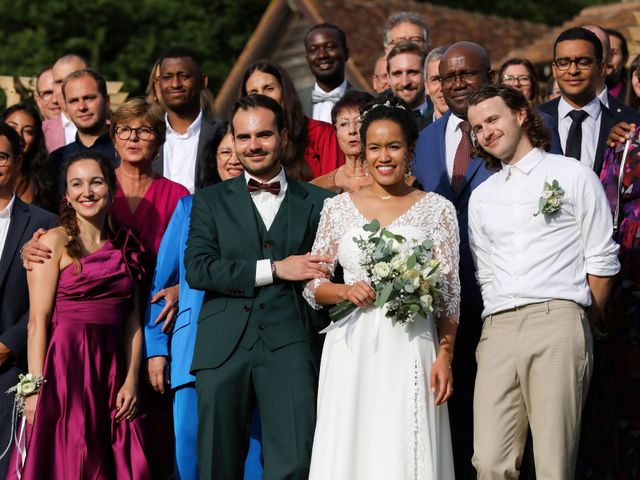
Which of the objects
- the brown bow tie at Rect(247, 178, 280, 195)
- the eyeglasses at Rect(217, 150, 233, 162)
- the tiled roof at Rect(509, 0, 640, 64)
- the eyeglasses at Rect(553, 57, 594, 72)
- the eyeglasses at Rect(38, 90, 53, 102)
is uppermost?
the tiled roof at Rect(509, 0, 640, 64)

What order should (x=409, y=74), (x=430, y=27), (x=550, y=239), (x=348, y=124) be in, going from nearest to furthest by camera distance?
1. (x=550, y=239)
2. (x=348, y=124)
3. (x=409, y=74)
4. (x=430, y=27)

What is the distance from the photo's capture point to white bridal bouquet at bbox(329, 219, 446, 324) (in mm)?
6828

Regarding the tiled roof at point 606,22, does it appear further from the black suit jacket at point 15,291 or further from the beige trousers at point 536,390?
the beige trousers at point 536,390

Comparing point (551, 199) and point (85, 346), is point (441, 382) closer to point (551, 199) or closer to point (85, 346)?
point (551, 199)

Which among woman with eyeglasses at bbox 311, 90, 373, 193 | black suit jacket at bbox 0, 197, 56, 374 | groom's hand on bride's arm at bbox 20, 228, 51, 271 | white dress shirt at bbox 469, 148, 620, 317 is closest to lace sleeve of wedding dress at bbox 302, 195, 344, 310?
woman with eyeglasses at bbox 311, 90, 373, 193

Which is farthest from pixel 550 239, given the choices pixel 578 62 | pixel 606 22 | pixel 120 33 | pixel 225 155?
pixel 120 33

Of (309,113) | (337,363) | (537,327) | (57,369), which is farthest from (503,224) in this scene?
(309,113)

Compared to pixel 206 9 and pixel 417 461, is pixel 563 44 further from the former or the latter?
pixel 206 9

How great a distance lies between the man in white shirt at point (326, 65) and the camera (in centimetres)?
1087

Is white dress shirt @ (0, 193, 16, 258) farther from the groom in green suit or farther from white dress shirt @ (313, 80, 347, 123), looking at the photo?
white dress shirt @ (313, 80, 347, 123)

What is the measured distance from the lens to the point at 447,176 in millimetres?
8266

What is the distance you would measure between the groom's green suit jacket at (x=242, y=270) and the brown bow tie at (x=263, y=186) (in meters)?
0.05

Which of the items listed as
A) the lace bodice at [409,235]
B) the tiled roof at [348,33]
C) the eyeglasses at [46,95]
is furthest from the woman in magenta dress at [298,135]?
the tiled roof at [348,33]

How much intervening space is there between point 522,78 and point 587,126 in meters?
1.25
